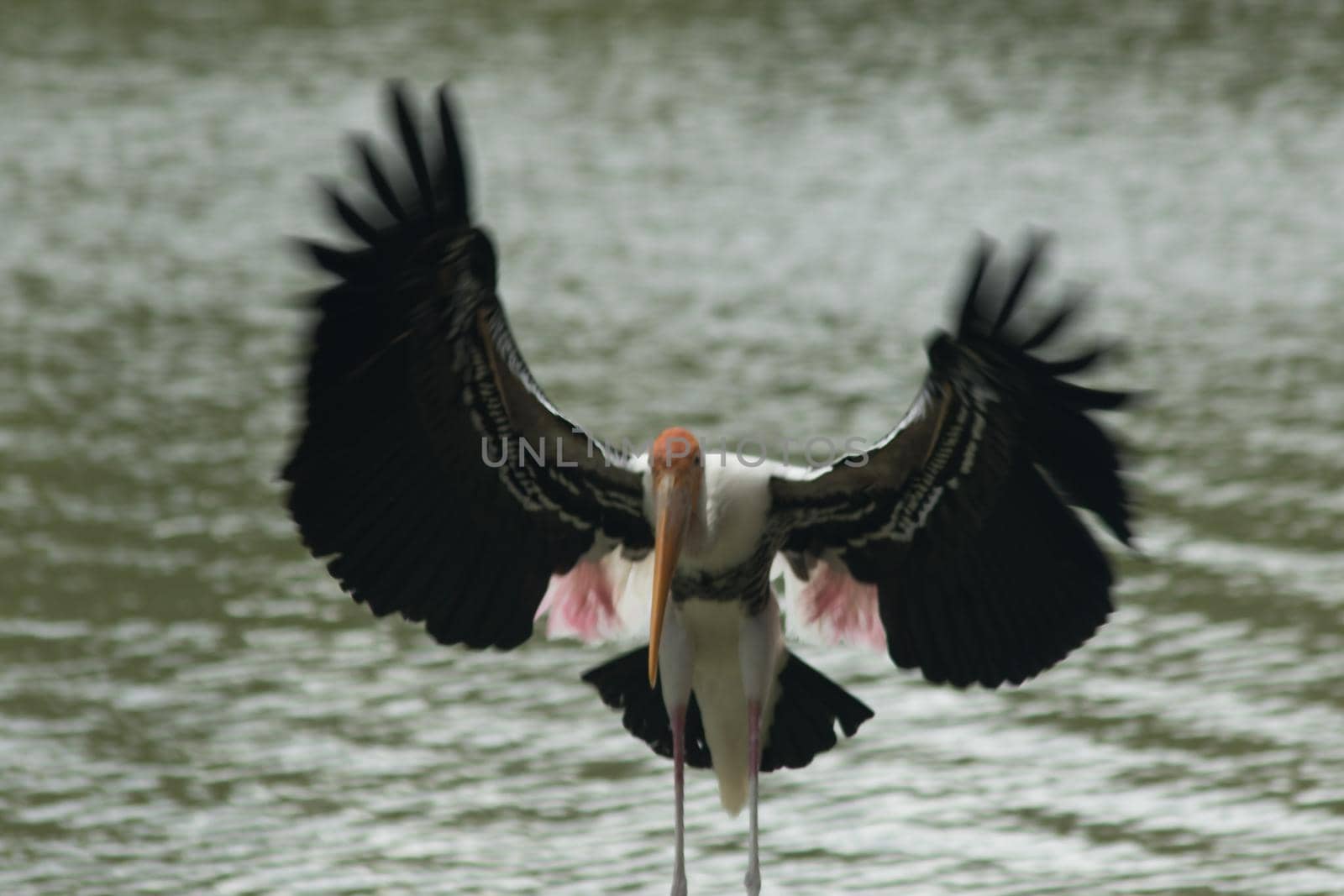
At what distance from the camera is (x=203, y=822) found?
22.4 ft

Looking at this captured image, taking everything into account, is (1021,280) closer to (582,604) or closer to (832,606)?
(832,606)

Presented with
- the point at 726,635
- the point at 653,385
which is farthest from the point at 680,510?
the point at 653,385

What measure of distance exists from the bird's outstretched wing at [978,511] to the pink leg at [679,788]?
0.49 metres

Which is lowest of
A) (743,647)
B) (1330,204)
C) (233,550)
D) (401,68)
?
(743,647)

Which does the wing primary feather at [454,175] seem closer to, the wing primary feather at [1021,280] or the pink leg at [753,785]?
the wing primary feather at [1021,280]

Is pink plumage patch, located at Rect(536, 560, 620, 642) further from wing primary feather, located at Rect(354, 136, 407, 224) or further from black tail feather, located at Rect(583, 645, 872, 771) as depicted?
wing primary feather, located at Rect(354, 136, 407, 224)

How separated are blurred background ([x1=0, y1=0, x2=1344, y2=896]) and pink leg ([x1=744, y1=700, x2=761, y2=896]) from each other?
488 millimetres

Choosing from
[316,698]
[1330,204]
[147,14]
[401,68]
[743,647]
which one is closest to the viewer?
[743,647]

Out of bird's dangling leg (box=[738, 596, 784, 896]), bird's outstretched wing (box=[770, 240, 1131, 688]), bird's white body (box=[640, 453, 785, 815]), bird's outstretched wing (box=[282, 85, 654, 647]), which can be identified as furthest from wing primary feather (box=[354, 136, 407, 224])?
bird's dangling leg (box=[738, 596, 784, 896])

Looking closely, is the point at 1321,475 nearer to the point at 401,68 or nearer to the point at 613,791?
the point at 613,791

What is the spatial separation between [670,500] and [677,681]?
→ 0.62 m

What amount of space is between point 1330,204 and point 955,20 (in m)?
5.60

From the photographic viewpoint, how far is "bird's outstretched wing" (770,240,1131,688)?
501 centimetres

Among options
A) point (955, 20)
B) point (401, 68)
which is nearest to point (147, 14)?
point (401, 68)
